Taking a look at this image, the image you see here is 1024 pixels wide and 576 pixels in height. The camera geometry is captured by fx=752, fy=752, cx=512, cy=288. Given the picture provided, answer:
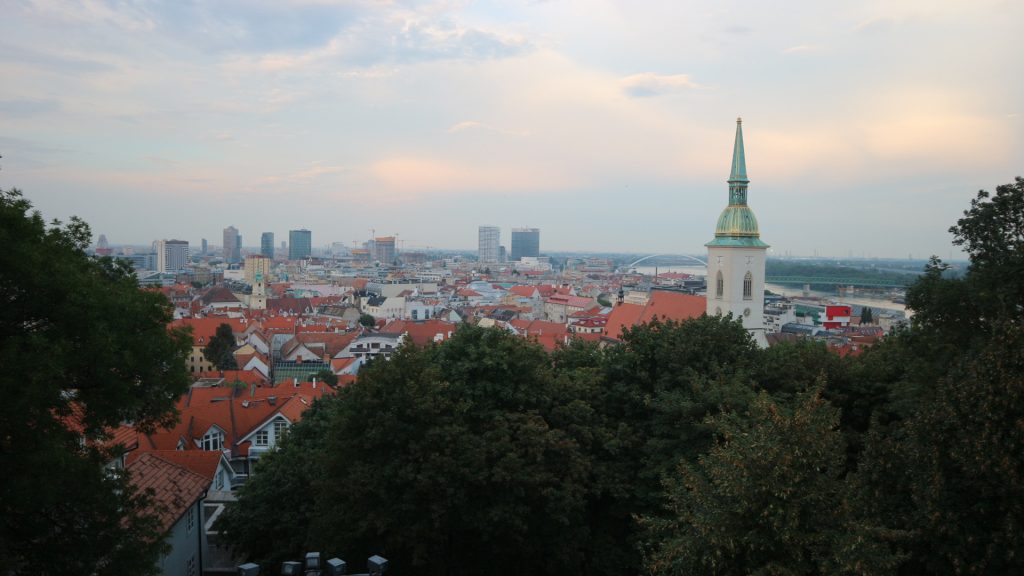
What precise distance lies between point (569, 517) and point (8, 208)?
10556 millimetres

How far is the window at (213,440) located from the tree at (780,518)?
2108 cm

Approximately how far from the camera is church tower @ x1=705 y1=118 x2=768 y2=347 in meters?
36.2

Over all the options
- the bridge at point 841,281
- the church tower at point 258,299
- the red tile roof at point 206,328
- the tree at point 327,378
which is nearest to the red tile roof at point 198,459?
the tree at point 327,378

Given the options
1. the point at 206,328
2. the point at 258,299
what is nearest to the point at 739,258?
the point at 206,328

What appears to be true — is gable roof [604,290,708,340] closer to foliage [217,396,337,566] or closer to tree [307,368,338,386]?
tree [307,368,338,386]

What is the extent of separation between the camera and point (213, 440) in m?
27.0

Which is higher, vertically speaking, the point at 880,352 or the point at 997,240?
the point at 997,240

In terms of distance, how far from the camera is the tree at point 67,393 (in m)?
7.61

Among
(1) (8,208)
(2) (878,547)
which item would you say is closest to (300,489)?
(1) (8,208)

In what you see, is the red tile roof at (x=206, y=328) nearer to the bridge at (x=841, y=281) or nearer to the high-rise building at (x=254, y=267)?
the high-rise building at (x=254, y=267)

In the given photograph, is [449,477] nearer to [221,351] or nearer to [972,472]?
[972,472]

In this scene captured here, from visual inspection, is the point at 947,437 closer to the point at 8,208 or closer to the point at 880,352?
the point at 880,352

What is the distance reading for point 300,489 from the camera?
16453 millimetres

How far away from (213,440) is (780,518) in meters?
23.0
